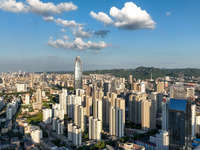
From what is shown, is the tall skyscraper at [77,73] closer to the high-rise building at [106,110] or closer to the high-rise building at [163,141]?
the high-rise building at [106,110]

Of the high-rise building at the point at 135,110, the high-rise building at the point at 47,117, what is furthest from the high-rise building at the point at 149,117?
the high-rise building at the point at 47,117

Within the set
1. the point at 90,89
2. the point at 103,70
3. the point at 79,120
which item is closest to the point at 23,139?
the point at 79,120

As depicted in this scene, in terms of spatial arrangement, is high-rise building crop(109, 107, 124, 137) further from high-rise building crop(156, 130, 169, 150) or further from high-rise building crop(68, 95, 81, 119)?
high-rise building crop(68, 95, 81, 119)

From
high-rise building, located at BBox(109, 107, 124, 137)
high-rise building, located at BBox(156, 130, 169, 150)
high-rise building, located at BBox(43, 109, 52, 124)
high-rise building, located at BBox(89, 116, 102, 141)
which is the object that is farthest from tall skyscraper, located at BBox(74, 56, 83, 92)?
high-rise building, located at BBox(156, 130, 169, 150)

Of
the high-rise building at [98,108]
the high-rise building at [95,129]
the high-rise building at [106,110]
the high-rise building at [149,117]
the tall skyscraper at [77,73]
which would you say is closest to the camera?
the high-rise building at [95,129]

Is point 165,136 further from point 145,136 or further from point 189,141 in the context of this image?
point 145,136

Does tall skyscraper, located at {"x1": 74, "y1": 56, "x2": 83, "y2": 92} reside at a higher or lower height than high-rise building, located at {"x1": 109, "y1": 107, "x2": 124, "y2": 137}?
higher
